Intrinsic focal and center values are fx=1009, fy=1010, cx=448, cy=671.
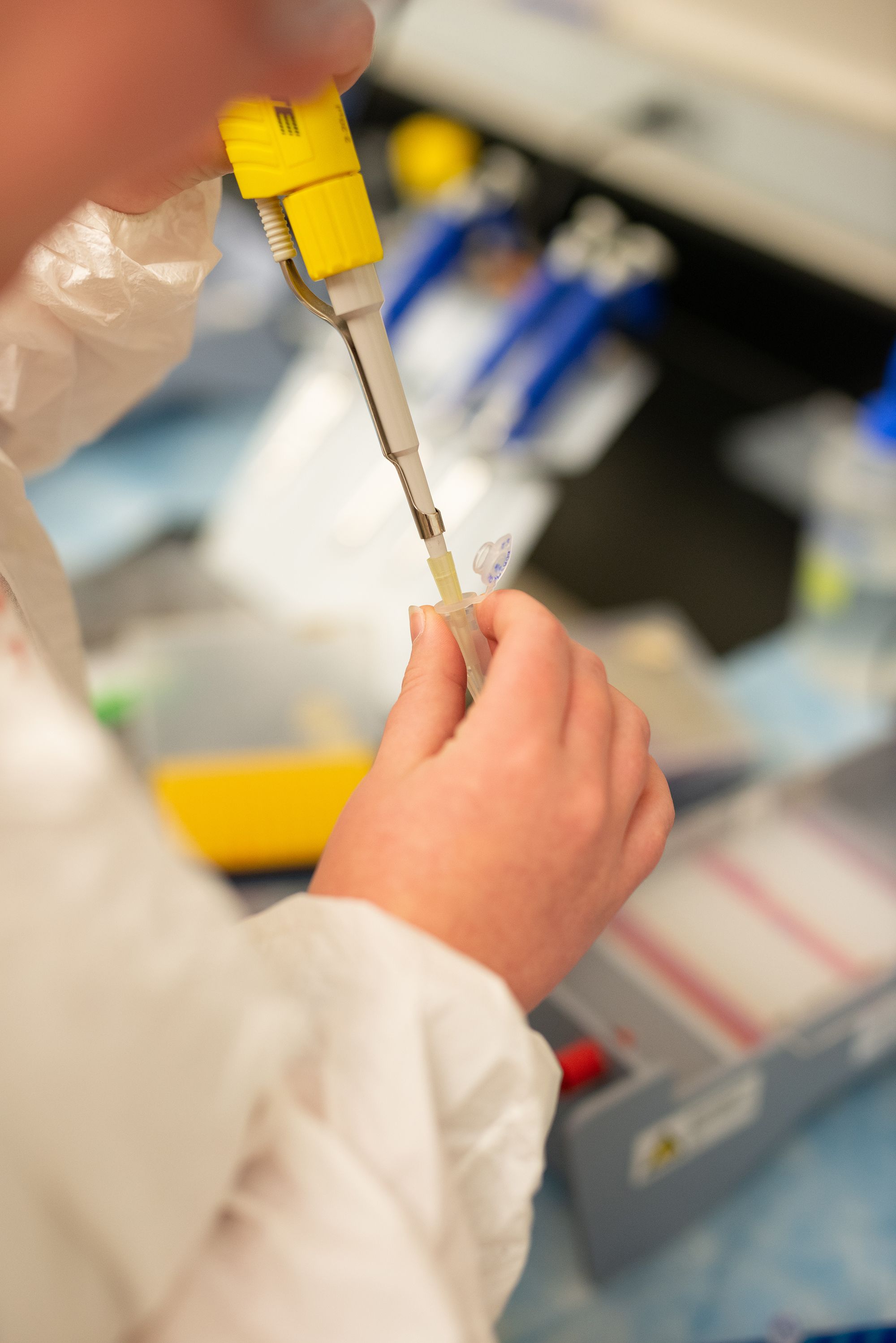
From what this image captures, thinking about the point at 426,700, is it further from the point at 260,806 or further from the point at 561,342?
the point at 561,342

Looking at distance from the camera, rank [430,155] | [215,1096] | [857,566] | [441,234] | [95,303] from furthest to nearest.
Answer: [430,155]
[441,234]
[857,566]
[95,303]
[215,1096]

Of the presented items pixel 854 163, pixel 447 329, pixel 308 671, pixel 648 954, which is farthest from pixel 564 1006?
pixel 854 163

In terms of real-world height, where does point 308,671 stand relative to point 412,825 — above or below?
below

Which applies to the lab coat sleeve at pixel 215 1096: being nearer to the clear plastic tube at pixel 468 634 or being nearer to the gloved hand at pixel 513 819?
the gloved hand at pixel 513 819

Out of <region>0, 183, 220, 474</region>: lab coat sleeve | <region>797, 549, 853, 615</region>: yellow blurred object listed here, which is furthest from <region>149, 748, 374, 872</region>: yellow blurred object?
<region>797, 549, 853, 615</region>: yellow blurred object

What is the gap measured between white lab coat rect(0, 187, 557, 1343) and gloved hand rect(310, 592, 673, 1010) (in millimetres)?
20

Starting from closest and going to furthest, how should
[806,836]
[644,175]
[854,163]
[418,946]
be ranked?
[418,946] → [806,836] → [854,163] → [644,175]

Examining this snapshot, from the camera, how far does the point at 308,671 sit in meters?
0.88

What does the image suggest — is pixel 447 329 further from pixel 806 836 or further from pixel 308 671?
pixel 806 836

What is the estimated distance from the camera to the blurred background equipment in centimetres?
58

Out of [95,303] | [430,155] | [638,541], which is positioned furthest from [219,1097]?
[430,155]

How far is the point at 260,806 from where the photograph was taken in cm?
73

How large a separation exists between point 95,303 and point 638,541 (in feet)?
2.64

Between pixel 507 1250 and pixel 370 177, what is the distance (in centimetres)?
140
